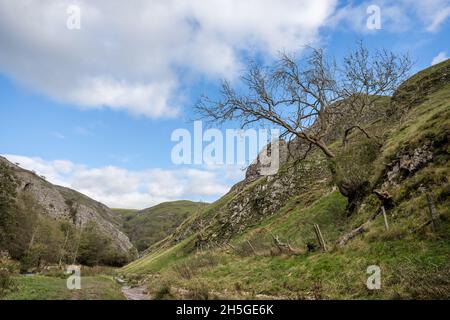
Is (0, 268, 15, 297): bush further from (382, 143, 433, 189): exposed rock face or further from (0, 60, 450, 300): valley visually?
(382, 143, 433, 189): exposed rock face

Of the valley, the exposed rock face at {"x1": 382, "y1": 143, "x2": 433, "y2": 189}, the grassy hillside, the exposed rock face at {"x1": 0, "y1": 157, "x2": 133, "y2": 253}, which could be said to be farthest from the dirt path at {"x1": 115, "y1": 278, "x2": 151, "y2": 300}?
the exposed rock face at {"x1": 0, "y1": 157, "x2": 133, "y2": 253}

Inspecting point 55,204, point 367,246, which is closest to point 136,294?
point 367,246

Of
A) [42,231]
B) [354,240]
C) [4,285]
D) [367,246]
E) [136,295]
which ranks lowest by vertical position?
[136,295]

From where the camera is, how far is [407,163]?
19.3m

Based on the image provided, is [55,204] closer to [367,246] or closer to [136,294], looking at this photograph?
[136,294]

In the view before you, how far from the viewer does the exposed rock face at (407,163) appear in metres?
18.3

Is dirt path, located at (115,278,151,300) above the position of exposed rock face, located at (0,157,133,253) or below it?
below

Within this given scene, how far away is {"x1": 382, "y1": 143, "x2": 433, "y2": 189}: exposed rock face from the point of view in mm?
18281

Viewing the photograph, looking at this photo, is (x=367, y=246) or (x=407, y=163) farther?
(x=407, y=163)

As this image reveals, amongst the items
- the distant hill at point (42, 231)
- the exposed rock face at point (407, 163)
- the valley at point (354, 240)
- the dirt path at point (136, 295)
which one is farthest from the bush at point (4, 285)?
the distant hill at point (42, 231)

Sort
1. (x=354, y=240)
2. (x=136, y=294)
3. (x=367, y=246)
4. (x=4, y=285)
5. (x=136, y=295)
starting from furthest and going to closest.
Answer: (x=136, y=294) < (x=136, y=295) < (x=4, y=285) < (x=354, y=240) < (x=367, y=246)

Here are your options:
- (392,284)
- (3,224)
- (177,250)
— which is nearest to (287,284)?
(392,284)

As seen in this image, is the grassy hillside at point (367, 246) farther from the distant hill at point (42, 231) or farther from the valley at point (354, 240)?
the distant hill at point (42, 231)

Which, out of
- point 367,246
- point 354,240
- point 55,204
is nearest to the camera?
point 367,246
